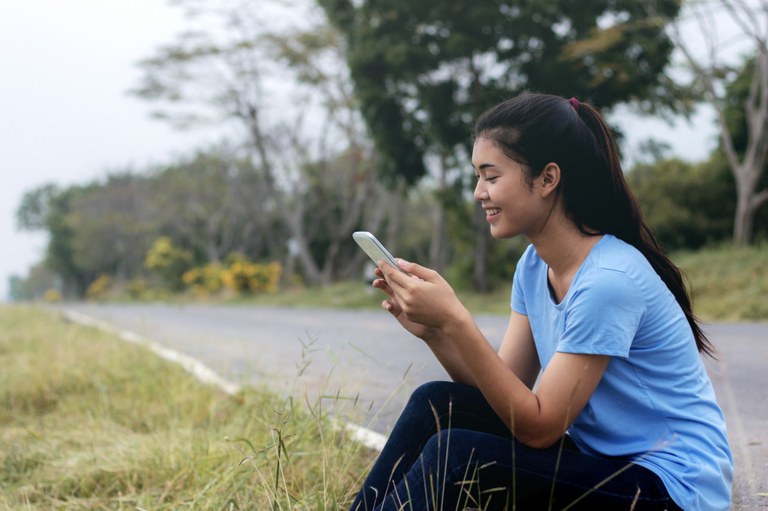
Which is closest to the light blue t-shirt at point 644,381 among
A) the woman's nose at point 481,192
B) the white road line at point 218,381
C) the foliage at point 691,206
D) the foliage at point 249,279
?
the woman's nose at point 481,192

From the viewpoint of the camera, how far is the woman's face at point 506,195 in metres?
2.04

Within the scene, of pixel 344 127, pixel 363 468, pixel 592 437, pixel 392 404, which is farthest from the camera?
pixel 344 127

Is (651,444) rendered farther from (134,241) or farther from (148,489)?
(134,241)

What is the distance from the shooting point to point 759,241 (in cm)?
1441

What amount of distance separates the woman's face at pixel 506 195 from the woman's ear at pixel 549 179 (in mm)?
14

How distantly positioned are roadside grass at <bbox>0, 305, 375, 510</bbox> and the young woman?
0.53m

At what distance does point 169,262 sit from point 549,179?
36872 mm

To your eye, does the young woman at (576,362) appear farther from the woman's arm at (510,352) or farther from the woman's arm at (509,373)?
the woman's arm at (510,352)

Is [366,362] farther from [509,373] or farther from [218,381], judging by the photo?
[509,373]

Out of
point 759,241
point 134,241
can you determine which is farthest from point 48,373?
point 134,241

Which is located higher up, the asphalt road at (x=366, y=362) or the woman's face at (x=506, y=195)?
the woman's face at (x=506, y=195)

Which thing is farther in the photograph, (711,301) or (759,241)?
(759,241)

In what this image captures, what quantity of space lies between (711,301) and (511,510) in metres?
9.68

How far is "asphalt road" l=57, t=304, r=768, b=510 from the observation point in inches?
125
